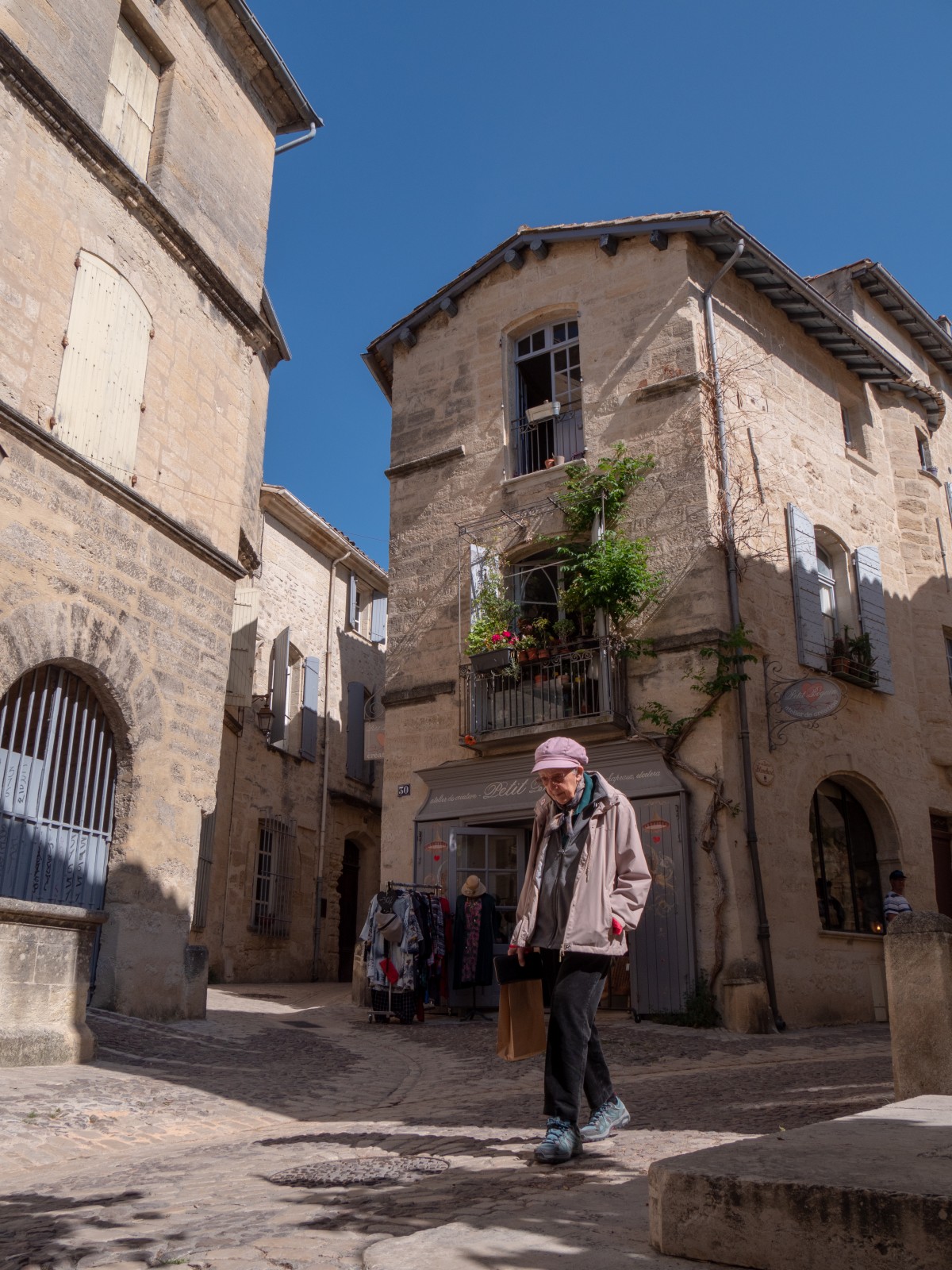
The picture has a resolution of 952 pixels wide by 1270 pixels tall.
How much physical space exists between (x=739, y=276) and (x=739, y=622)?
209 inches

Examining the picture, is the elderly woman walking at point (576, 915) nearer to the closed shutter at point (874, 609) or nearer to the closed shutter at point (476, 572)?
the closed shutter at point (476, 572)

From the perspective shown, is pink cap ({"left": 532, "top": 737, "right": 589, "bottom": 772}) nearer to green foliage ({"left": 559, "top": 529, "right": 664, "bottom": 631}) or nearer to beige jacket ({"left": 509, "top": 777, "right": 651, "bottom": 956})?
beige jacket ({"left": 509, "top": 777, "right": 651, "bottom": 956})

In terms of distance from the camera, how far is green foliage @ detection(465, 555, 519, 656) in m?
14.0

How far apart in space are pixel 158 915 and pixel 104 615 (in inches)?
103

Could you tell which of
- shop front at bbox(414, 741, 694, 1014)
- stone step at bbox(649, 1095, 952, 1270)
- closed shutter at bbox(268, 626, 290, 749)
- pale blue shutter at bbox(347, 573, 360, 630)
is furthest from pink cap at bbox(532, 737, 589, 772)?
pale blue shutter at bbox(347, 573, 360, 630)

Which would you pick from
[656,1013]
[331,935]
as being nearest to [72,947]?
[656,1013]

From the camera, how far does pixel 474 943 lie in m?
12.1

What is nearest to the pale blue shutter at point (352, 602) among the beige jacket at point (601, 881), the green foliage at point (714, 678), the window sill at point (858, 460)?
the window sill at point (858, 460)

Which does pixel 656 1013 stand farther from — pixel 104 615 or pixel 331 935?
pixel 331 935

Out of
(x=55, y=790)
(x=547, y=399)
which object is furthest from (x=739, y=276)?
(x=55, y=790)

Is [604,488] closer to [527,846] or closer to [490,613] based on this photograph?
[490,613]

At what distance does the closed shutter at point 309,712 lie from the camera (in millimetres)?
20484

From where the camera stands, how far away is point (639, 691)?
42.7 feet

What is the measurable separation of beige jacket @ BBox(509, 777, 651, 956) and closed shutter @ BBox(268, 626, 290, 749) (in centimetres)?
1509
